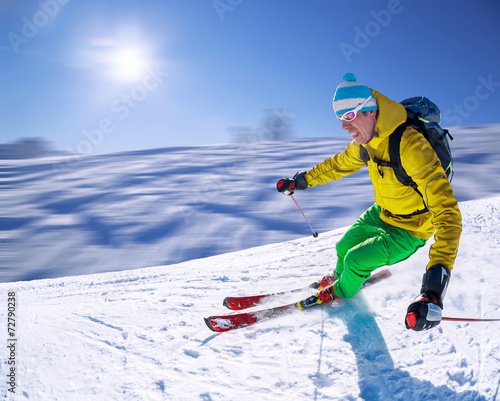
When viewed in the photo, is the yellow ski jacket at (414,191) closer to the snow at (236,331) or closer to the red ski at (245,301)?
the snow at (236,331)

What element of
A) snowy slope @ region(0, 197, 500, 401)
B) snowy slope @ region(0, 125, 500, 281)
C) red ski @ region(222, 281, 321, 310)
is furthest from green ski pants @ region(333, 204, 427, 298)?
snowy slope @ region(0, 125, 500, 281)

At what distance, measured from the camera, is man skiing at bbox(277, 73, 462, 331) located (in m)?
1.37

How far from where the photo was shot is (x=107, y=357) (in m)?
1.67

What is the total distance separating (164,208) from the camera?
7117 mm

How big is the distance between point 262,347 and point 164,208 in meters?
5.87

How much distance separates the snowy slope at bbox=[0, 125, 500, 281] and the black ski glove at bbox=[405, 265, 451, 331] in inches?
163

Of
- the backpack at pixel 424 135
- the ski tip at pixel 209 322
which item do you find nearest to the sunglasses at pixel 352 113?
→ the backpack at pixel 424 135

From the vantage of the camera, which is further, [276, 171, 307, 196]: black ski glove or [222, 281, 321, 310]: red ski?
[276, 171, 307, 196]: black ski glove

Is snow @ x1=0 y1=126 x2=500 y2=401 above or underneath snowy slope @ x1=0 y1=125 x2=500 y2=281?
underneath

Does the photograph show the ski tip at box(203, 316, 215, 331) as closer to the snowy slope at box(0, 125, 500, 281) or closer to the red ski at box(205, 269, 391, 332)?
the red ski at box(205, 269, 391, 332)

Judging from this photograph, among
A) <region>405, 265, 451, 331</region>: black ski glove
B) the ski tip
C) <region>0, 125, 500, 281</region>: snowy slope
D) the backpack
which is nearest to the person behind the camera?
<region>405, 265, 451, 331</region>: black ski glove

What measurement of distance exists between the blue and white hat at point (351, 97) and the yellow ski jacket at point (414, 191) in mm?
60

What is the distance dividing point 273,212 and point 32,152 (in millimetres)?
17296

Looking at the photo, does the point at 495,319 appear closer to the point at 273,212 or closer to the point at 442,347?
the point at 442,347
